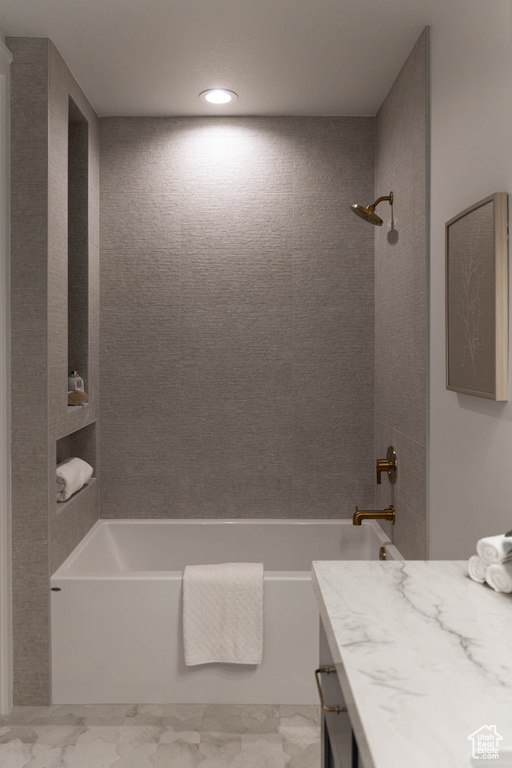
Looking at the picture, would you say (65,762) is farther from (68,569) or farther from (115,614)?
(68,569)

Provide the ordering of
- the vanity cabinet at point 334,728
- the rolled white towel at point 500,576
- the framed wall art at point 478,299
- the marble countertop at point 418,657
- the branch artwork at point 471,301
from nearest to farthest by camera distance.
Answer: the marble countertop at point 418,657 → the vanity cabinet at point 334,728 → the rolled white towel at point 500,576 → the framed wall art at point 478,299 → the branch artwork at point 471,301

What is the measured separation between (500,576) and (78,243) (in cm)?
243

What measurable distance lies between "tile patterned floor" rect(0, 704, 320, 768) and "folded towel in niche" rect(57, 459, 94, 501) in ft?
2.74

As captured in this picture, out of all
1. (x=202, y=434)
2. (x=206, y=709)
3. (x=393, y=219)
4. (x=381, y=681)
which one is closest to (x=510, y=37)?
(x=393, y=219)

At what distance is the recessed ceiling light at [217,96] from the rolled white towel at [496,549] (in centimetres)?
234

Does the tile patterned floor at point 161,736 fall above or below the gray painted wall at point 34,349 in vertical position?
below

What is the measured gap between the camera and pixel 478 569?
1272mm

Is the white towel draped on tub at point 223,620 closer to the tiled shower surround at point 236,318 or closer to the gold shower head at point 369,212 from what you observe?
the tiled shower surround at point 236,318

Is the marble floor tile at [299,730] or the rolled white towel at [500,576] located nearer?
the rolled white towel at [500,576]

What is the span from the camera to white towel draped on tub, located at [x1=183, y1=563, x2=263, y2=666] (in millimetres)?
2389

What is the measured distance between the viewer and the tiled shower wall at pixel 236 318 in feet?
10.3

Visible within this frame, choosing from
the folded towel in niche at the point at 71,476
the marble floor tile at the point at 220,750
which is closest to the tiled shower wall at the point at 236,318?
the folded towel in niche at the point at 71,476

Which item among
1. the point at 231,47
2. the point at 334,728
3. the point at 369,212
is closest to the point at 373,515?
the point at 369,212

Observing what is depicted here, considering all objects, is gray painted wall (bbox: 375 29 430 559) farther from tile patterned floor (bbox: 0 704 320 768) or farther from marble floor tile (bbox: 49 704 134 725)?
marble floor tile (bbox: 49 704 134 725)
